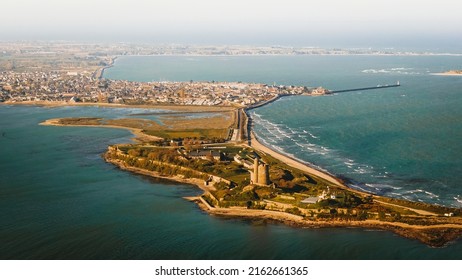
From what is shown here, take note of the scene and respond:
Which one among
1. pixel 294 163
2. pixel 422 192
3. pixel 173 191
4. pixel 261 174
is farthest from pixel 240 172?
pixel 422 192

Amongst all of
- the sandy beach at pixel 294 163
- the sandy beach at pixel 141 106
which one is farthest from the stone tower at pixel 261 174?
the sandy beach at pixel 141 106

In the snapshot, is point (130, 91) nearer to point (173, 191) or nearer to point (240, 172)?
point (240, 172)

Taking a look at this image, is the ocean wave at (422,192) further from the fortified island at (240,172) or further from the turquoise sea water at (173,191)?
the fortified island at (240,172)

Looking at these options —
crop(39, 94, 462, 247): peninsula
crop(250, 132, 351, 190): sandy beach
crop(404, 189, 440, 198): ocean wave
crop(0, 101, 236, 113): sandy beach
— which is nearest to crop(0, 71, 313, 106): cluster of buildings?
crop(0, 101, 236, 113): sandy beach

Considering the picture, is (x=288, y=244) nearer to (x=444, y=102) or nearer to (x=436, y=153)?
(x=436, y=153)

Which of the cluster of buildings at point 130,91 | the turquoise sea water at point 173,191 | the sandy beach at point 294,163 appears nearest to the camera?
the turquoise sea water at point 173,191

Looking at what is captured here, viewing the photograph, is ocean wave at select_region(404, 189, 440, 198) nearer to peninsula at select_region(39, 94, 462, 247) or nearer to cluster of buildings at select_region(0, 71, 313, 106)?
peninsula at select_region(39, 94, 462, 247)
